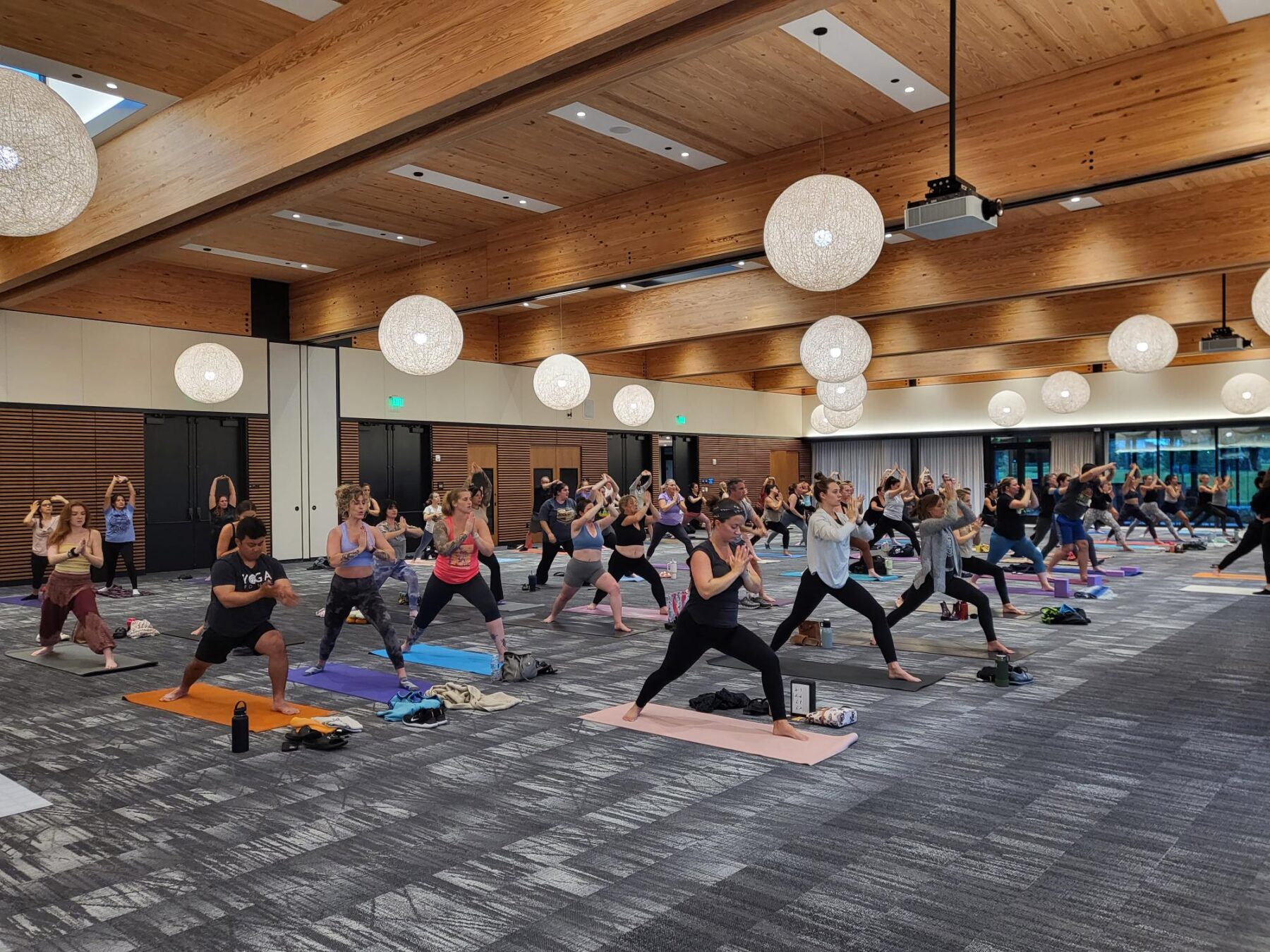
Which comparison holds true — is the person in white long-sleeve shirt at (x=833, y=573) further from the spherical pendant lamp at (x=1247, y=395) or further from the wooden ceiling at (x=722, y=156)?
the spherical pendant lamp at (x=1247, y=395)

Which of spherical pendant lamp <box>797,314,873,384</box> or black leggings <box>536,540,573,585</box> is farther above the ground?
spherical pendant lamp <box>797,314,873,384</box>

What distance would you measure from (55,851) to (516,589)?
28.6 ft

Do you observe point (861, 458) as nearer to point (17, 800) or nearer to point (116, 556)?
point (116, 556)

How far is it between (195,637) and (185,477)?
7005 millimetres

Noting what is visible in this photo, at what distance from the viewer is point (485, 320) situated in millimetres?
18688

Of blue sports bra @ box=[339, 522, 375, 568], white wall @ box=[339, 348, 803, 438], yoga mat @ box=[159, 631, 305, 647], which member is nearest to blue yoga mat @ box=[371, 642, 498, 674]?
yoga mat @ box=[159, 631, 305, 647]

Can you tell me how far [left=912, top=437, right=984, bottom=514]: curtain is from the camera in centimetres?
2427

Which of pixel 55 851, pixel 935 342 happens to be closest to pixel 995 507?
pixel 935 342

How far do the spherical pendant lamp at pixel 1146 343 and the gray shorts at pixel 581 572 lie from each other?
581 centimetres

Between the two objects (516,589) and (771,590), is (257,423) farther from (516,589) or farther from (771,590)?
(771,590)

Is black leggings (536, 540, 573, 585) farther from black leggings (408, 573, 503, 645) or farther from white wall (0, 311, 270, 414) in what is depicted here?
white wall (0, 311, 270, 414)

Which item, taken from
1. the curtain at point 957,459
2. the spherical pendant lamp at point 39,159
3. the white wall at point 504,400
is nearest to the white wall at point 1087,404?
the curtain at point 957,459

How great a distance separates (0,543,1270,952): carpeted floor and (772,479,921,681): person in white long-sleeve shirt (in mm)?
511

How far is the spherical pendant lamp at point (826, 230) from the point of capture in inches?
217
